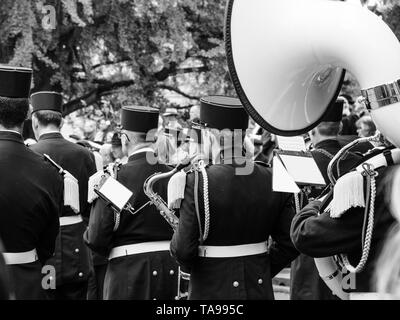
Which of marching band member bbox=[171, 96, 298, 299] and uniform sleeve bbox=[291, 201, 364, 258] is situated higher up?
uniform sleeve bbox=[291, 201, 364, 258]

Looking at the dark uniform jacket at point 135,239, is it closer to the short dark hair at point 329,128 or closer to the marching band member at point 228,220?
the marching band member at point 228,220

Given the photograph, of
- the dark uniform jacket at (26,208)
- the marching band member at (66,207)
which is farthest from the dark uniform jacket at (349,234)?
the marching band member at (66,207)

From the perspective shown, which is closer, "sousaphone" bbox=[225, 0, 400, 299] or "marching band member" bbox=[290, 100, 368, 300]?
"sousaphone" bbox=[225, 0, 400, 299]

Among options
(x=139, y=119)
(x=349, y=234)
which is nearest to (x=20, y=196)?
(x=139, y=119)

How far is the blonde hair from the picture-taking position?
2596 millimetres

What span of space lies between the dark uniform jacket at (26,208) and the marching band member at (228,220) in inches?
25.6

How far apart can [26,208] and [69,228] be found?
1857 mm

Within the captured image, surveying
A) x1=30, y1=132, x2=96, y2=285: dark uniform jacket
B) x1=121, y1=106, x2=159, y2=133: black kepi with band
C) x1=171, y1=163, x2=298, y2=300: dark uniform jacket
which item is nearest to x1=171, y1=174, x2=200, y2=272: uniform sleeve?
x1=171, y1=163, x2=298, y2=300: dark uniform jacket

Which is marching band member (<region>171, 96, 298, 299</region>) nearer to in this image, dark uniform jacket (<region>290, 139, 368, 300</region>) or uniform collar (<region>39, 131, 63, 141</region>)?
dark uniform jacket (<region>290, 139, 368, 300</region>)

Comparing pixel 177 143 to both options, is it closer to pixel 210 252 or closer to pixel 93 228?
pixel 93 228

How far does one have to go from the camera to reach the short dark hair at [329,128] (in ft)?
18.3

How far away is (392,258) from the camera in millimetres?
2623

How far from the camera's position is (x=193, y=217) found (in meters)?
3.94
